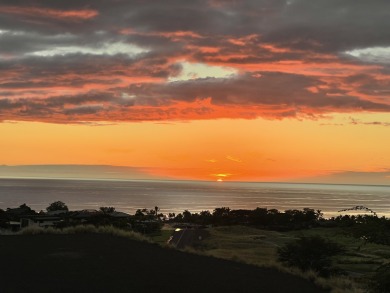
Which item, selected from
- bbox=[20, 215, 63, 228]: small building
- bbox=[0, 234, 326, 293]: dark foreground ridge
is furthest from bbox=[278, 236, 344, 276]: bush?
bbox=[20, 215, 63, 228]: small building

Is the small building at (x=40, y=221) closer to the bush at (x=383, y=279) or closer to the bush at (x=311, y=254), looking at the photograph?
the bush at (x=311, y=254)

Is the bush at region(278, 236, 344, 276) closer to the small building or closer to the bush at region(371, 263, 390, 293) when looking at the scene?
the bush at region(371, 263, 390, 293)

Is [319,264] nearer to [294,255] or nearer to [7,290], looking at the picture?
[294,255]

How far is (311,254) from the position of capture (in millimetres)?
29672

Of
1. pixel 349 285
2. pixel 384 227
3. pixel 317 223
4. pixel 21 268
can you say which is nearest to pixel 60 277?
pixel 21 268

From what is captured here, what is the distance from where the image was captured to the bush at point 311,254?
94.3 feet

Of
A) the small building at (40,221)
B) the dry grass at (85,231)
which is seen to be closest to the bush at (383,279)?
the dry grass at (85,231)

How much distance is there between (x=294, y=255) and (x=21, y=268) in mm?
20617

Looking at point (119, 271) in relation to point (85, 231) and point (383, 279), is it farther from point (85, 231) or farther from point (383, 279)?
point (85, 231)

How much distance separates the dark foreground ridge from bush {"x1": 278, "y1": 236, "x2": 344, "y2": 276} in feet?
42.3

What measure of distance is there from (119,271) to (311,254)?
18.9 metres

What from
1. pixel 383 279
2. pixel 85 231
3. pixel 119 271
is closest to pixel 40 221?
pixel 85 231

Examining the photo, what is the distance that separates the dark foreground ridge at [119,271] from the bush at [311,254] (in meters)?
12.9

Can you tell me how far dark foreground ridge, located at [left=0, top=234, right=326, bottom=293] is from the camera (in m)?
11.9
